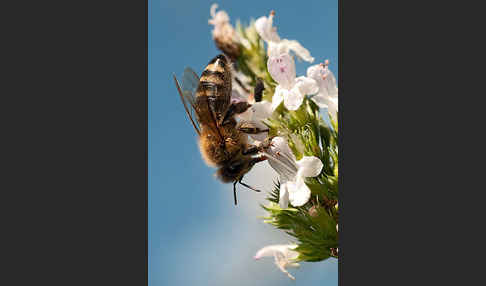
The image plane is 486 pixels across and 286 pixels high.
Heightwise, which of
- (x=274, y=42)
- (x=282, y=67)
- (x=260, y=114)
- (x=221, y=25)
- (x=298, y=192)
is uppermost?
(x=221, y=25)

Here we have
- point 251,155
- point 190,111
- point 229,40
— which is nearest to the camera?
point 251,155

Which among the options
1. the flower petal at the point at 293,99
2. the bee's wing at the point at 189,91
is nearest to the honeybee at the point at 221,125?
the bee's wing at the point at 189,91

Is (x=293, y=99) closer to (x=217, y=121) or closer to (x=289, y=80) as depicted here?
(x=289, y=80)

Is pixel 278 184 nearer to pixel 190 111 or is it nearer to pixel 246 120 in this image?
pixel 246 120

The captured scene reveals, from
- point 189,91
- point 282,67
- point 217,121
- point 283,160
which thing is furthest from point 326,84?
point 189,91

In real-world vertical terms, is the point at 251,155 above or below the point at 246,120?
below
